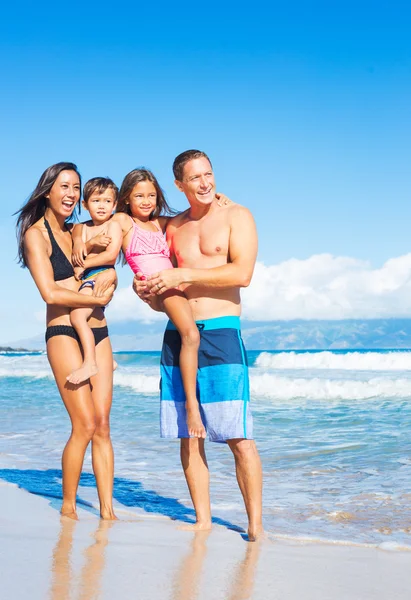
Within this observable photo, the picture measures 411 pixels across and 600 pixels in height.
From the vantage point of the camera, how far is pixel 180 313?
4.24 meters

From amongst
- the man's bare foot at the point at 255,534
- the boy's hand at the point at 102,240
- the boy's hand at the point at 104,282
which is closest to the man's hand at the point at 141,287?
the boy's hand at the point at 104,282

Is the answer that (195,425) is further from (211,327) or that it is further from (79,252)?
(79,252)

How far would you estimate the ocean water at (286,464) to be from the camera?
5117 millimetres

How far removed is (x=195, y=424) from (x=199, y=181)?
5.17 ft

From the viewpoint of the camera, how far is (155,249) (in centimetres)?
448

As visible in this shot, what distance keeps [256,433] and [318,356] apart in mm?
30386

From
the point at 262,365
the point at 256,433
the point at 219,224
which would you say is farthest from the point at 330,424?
the point at 262,365

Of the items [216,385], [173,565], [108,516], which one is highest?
[216,385]

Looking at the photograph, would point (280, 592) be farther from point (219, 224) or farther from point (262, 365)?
point (262, 365)

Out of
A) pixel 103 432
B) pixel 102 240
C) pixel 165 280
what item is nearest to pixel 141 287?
pixel 165 280

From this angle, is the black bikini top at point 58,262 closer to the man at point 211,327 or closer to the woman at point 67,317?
the woman at point 67,317

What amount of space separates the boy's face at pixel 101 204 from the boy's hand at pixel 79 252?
22cm

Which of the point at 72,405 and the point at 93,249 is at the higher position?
the point at 93,249

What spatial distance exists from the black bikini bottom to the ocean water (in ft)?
5.13
